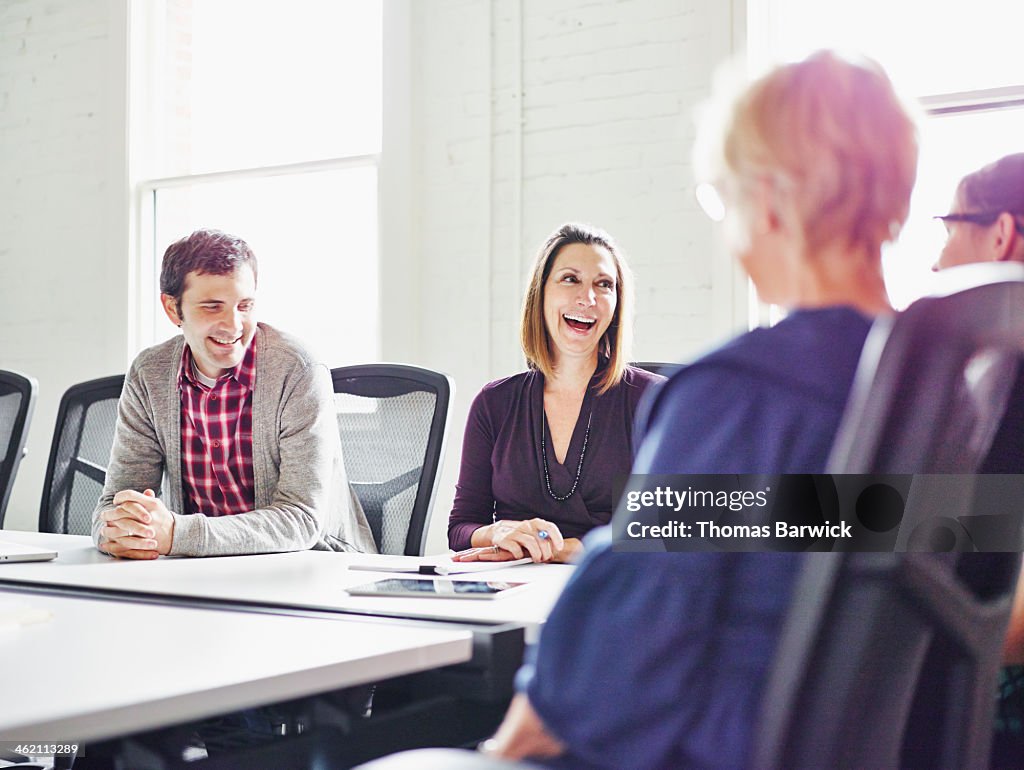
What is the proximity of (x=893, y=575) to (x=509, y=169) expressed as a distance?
10.1 ft

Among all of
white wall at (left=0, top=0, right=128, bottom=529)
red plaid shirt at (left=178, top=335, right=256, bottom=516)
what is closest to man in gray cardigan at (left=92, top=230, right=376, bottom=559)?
red plaid shirt at (left=178, top=335, right=256, bottom=516)

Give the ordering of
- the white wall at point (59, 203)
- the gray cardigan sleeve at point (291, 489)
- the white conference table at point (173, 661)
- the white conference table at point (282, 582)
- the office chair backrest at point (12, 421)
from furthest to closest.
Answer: the white wall at point (59, 203), the office chair backrest at point (12, 421), the gray cardigan sleeve at point (291, 489), the white conference table at point (282, 582), the white conference table at point (173, 661)

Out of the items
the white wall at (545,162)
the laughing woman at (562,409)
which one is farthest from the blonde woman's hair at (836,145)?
the white wall at (545,162)

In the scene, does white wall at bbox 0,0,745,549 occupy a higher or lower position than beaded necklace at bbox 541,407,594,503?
higher

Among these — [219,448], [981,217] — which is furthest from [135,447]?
[981,217]

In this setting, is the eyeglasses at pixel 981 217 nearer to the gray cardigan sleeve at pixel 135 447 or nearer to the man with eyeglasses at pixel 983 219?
the man with eyeglasses at pixel 983 219

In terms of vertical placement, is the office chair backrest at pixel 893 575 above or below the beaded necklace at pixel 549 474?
above

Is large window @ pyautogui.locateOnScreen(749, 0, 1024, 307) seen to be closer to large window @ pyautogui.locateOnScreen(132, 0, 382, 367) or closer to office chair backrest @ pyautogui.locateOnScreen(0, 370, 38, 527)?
large window @ pyautogui.locateOnScreen(132, 0, 382, 367)

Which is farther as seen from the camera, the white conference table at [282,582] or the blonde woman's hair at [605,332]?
the blonde woman's hair at [605,332]

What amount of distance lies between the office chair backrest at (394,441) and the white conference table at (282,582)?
363 millimetres

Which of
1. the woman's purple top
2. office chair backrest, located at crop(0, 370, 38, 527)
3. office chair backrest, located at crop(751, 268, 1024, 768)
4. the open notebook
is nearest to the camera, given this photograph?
office chair backrest, located at crop(751, 268, 1024, 768)

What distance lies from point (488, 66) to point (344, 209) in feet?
2.48

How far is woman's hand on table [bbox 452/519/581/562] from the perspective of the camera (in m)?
1.79

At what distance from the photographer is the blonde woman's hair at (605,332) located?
2299 millimetres
